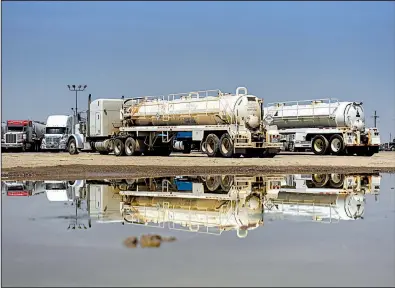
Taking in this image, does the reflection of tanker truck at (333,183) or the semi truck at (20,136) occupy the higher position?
the semi truck at (20,136)

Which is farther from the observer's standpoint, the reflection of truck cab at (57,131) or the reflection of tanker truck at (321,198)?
the reflection of truck cab at (57,131)

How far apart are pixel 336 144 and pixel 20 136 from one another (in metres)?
29.6

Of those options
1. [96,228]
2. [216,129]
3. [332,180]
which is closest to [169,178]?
[332,180]

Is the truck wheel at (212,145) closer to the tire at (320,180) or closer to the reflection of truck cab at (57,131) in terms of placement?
the tire at (320,180)

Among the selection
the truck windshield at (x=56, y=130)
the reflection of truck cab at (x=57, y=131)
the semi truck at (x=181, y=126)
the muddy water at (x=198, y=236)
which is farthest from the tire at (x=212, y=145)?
the truck windshield at (x=56, y=130)

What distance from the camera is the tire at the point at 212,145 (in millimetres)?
35447

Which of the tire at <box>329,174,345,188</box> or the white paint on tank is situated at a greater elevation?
the white paint on tank

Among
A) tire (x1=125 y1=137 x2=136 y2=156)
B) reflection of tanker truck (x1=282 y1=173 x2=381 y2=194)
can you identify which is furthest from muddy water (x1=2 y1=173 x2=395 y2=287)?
tire (x1=125 y1=137 x2=136 y2=156)

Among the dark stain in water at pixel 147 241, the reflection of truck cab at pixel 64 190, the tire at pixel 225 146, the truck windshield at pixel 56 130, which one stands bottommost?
the dark stain in water at pixel 147 241

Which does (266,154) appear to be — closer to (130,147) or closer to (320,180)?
(130,147)

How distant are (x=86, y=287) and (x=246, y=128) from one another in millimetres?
28480

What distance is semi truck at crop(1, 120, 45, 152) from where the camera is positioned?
199ft

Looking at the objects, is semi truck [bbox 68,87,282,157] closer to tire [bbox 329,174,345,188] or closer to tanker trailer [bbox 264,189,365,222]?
tire [bbox 329,174,345,188]

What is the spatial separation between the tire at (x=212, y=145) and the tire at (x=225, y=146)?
0.25 m
